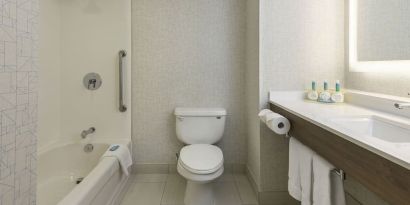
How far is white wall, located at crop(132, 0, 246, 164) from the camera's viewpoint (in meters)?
2.61

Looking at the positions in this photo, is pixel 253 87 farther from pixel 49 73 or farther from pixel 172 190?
pixel 49 73

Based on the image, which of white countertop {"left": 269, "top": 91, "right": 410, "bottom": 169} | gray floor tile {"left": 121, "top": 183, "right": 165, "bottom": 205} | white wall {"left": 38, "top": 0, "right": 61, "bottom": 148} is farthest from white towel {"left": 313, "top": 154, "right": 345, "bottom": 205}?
→ white wall {"left": 38, "top": 0, "right": 61, "bottom": 148}

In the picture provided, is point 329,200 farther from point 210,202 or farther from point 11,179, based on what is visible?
point 11,179

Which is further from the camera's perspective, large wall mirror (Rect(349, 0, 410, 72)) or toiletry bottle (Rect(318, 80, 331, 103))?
toiletry bottle (Rect(318, 80, 331, 103))

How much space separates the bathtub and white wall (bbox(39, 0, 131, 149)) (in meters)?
0.16

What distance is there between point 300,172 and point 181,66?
1566 millimetres

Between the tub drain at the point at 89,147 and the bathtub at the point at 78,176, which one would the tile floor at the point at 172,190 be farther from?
the tub drain at the point at 89,147

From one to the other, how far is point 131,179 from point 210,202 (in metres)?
0.92

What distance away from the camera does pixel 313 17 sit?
6.91ft

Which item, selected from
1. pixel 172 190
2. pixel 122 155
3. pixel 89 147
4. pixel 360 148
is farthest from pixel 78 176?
pixel 360 148

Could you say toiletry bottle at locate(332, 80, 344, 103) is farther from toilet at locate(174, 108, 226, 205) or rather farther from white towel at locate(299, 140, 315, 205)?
toilet at locate(174, 108, 226, 205)

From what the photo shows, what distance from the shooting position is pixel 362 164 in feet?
3.20

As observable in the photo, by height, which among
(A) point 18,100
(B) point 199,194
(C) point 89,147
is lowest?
(B) point 199,194

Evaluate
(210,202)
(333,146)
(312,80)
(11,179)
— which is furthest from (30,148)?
(312,80)
